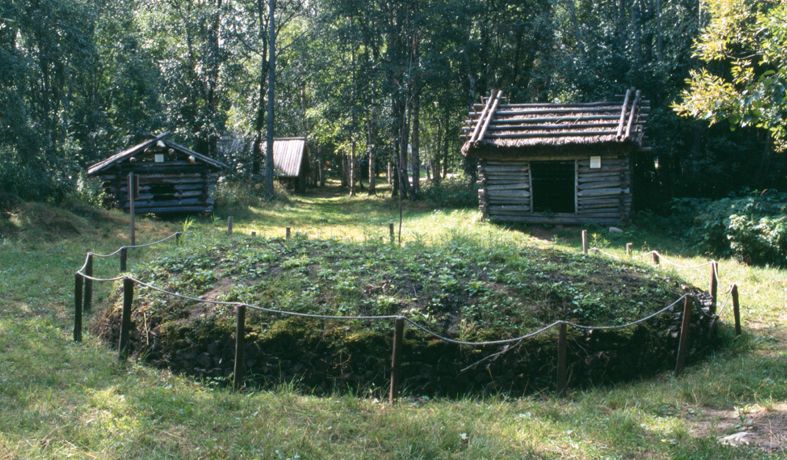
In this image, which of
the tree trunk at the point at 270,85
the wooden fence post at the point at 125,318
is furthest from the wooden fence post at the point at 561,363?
the tree trunk at the point at 270,85

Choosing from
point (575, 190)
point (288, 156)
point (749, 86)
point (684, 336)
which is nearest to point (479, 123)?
point (575, 190)

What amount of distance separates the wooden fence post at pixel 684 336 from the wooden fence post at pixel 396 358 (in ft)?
11.6

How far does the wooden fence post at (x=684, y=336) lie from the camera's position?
8078 mm

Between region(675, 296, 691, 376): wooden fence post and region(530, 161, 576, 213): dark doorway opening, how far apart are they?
41.3ft

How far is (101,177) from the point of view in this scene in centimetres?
2303

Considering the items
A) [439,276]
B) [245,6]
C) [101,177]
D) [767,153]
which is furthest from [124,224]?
[767,153]

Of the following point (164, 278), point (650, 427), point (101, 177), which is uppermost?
point (101, 177)

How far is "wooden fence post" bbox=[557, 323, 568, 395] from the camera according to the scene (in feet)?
23.8

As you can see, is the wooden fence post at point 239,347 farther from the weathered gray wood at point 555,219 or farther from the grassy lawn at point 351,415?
the weathered gray wood at point 555,219

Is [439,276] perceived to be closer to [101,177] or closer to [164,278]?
[164,278]

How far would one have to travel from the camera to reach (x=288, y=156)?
3888cm

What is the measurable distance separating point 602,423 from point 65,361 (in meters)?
5.98

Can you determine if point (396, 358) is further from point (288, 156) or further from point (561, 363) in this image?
point (288, 156)

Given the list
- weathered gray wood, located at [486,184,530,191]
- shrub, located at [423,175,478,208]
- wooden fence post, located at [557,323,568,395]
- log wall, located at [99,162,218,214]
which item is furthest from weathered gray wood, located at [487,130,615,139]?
wooden fence post, located at [557,323,568,395]
